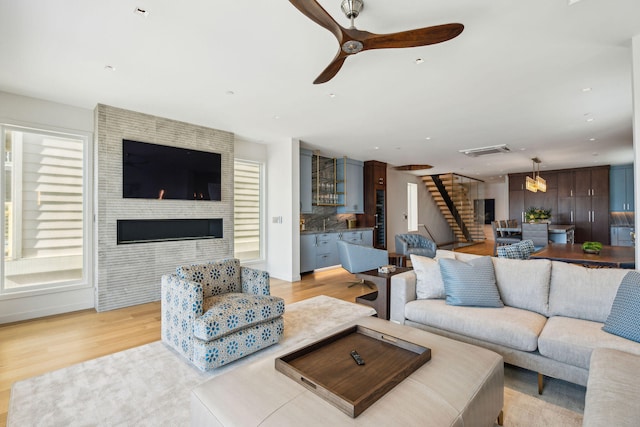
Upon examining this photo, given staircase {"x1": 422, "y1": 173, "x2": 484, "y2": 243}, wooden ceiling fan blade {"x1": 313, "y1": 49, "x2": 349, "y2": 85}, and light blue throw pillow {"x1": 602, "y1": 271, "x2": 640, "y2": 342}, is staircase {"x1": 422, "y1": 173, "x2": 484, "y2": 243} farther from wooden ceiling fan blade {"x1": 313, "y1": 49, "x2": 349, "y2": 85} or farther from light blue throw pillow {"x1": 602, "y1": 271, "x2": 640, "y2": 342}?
wooden ceiling fan blade {"x1": 313, "y1": 49, "x2": 349, "y2": 85}

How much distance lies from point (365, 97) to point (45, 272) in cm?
475

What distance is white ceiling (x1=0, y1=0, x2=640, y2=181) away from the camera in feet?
7.07

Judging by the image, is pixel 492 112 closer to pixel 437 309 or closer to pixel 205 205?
pixel 437 309

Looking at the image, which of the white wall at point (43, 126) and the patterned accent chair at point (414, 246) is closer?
the white wall at point (43, 126)

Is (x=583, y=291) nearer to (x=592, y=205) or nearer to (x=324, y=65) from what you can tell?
(x=324, y=65)

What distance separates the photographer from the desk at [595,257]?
3.54m

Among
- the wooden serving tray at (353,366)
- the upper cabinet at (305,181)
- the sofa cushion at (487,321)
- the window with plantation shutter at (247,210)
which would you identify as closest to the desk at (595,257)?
the sofa cushion at (487,321)

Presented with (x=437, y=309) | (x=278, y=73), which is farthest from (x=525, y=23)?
(x=437, y=309)

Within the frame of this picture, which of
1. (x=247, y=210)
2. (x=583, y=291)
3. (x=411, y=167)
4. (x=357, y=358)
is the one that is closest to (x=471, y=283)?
(x=583, y=291)

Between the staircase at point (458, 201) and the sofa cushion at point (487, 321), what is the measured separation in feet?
28.6

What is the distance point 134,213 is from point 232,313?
276cm

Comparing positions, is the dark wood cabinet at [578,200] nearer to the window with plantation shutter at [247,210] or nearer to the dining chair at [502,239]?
the dining chair at [502,239]

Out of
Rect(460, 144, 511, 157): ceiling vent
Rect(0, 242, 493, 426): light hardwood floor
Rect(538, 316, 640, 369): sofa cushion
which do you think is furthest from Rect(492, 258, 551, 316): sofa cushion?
Rect(460, 144, 511, 157): ceiling vent

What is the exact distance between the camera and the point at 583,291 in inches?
92.7
